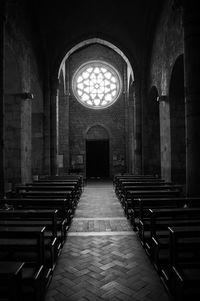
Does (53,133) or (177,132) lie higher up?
(53,133)

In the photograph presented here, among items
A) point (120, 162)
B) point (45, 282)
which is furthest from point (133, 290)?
point (120, 162)

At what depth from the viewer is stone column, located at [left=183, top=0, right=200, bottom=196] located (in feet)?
19.1

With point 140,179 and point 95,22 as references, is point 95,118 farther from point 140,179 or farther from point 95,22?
point 140,179

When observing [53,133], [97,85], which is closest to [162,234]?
[53,133]

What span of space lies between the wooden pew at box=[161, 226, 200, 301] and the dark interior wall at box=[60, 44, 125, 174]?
53.7 feet

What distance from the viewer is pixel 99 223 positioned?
605cm

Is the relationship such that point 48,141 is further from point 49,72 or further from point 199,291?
point 199,291

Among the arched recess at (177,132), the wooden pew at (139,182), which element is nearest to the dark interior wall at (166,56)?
the arched recess at (177,132)

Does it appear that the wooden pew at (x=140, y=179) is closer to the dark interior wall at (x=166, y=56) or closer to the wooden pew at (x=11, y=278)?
the dark interior wall at (x=166, y=56)

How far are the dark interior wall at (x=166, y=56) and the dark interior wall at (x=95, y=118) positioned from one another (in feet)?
27.7

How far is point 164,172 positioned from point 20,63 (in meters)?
6.57

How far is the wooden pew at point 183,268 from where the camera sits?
2204 millimetres

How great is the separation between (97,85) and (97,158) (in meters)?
5.55

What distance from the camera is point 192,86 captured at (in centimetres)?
595
